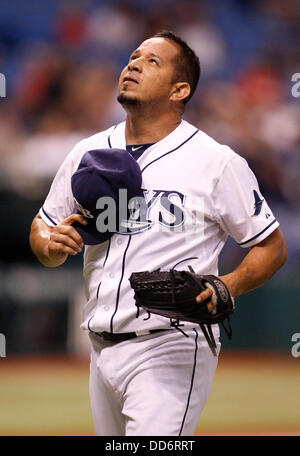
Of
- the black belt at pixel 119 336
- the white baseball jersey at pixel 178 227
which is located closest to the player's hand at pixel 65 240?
the white baseball jersey at pixel 178 227

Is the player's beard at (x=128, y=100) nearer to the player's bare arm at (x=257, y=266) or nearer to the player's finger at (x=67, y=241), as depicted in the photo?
the player's finger at (x=67, y=241)

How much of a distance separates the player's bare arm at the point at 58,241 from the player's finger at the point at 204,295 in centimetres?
45

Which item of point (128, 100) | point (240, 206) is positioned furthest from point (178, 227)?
point (128, 100)

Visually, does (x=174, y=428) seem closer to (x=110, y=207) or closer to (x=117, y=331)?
(x=117, y=331)

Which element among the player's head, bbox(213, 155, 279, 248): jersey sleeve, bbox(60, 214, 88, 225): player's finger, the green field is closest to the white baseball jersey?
bbox(213, 155, 279, 248): jersey sleeve

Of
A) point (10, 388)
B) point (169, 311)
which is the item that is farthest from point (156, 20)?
point (169, 311)

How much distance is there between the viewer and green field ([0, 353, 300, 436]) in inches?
187

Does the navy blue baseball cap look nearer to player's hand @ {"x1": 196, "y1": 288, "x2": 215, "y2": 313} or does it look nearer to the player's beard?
the player's beard

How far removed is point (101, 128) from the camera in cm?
780

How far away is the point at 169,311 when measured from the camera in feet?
7.64

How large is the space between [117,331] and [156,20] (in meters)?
7.00

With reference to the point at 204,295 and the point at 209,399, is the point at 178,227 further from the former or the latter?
the point at 209,399

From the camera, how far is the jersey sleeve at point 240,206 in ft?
8.08

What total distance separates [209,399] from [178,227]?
386 cm
